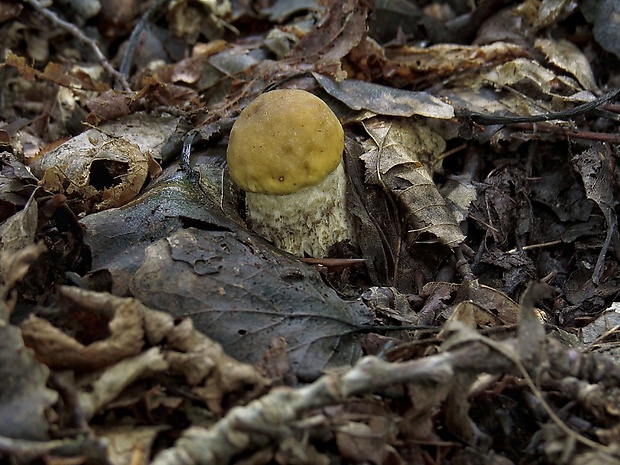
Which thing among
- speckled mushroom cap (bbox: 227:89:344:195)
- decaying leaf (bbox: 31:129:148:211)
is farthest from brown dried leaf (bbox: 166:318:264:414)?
decaying leaf (bbox: 31:129:148:211)

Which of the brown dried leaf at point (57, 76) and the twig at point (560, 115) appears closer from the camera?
the twig at point (560, 115)

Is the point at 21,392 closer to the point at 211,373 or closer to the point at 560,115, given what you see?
the point at 211,373

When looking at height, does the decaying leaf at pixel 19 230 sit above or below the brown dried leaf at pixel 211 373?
above

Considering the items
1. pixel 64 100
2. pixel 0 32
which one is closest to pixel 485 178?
pixel 64 100

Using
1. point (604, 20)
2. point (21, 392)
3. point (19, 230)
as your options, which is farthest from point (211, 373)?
point (604, 20)

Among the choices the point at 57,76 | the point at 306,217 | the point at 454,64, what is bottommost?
the point at 306,217

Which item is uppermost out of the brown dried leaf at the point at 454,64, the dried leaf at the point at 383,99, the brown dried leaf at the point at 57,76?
the brown dried leaf at the point at 454,64

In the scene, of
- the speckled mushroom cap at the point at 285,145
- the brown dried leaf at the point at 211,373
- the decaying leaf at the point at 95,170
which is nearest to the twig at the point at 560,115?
the speckled mushroom cap at the point at 285,145

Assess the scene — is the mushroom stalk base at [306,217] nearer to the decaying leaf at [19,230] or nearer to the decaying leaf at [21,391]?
the decaying leaf at [19,230]
